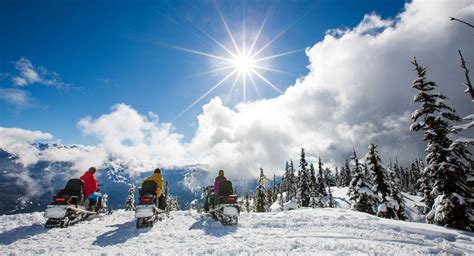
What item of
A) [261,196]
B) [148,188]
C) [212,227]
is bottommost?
[212,227]

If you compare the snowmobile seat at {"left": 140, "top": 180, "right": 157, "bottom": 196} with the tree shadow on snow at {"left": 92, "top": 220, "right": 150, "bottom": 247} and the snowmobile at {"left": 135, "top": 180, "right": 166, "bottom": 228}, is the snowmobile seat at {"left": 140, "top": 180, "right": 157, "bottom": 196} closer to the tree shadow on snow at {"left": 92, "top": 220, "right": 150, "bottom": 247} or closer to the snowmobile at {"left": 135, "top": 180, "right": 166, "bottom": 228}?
the snowmobile at {"left": 135, "top": 180, "right": 166, "bottom": 228}

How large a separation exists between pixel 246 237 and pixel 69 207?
27.8 ft

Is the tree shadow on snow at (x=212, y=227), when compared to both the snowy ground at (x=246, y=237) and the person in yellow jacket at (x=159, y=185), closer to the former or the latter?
the snowy ground at (x=246, y=237)

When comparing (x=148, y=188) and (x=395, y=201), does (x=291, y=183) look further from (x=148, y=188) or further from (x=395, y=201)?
(x=148, y=188)

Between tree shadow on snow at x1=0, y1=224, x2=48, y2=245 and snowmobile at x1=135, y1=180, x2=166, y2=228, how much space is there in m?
3.76

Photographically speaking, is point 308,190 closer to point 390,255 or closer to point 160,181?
point 160,181

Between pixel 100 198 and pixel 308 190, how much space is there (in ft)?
Result: 149

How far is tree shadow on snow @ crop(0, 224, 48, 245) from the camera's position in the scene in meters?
9.80

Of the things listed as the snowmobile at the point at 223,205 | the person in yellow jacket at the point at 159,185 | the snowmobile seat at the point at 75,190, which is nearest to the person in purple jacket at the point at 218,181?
the snowmobile at the point at 223,205

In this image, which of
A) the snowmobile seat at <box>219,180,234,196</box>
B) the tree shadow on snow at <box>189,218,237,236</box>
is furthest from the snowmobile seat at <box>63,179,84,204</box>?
the snowmobile seat at <box>219,180,234,196</box>

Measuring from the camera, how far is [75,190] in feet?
45.6

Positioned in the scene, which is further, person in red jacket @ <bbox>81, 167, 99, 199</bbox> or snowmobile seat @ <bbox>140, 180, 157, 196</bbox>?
person in red jacket @ <bbox>81, 167, 99, 199</bbox>

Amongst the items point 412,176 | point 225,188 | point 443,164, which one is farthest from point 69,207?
point 412,176

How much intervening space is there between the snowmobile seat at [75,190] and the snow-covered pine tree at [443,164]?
21.2 meters
